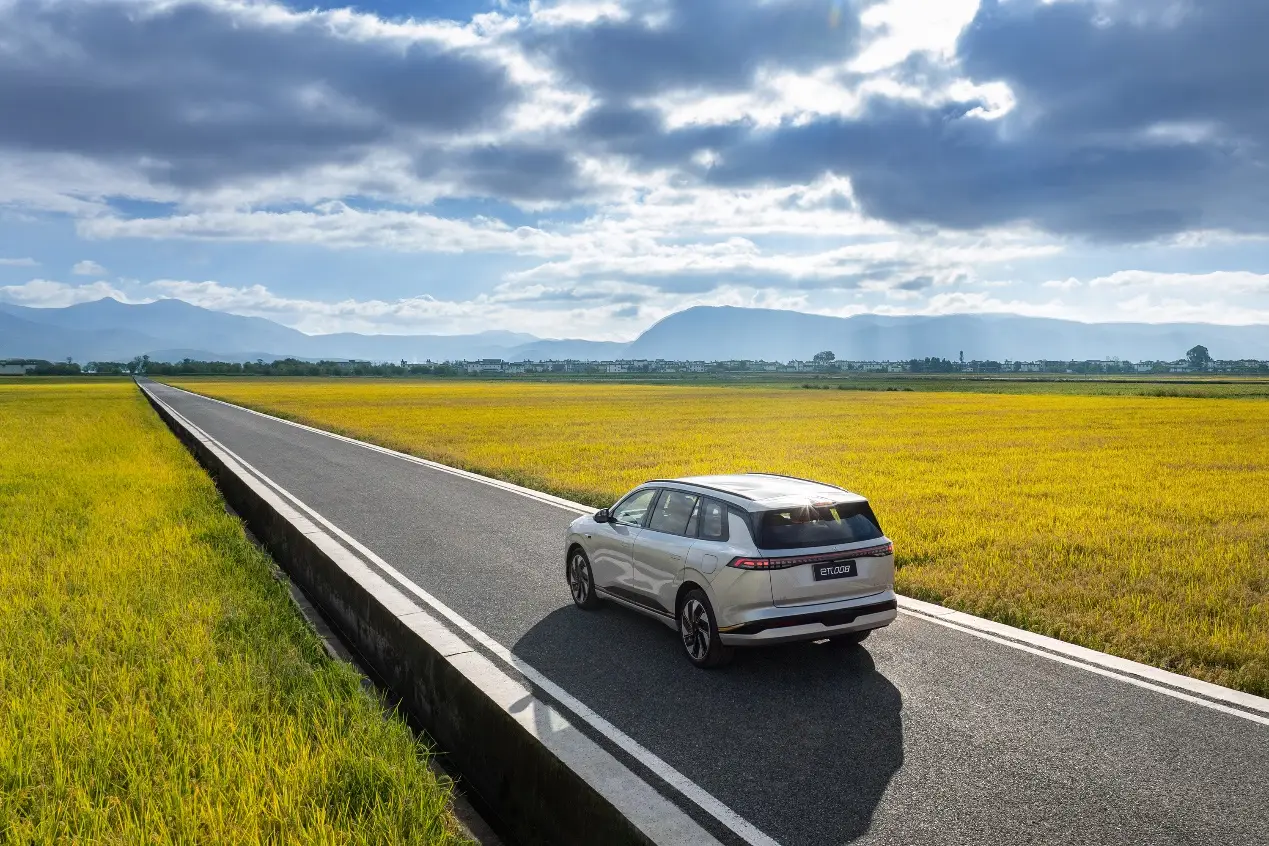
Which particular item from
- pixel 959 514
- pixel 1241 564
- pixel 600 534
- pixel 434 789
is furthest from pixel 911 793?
pixel 959 514

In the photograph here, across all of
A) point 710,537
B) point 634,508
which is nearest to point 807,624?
point 710,537

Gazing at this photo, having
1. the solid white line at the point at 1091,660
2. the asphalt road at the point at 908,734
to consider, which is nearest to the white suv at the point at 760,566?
the asphalt road at the point at 908,734

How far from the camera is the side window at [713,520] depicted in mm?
7080

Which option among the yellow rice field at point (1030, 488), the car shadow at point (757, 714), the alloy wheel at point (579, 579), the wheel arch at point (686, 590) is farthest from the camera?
the alloy wheel at point (579, 579)

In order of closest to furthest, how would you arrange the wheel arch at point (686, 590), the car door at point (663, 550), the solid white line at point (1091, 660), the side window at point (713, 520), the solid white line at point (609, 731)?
the solid white line at point (609, 731) < the solid white line at point (1091, 660) < the wheel arch at point (686, 590) < the side window at point (713, 520) < the car door at point (663, 550)

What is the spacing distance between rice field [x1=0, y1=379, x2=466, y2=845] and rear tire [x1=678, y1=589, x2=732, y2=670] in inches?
92.2

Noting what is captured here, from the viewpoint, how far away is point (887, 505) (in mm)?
15477

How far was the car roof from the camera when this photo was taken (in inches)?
277

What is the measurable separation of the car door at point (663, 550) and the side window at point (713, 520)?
0.45ft

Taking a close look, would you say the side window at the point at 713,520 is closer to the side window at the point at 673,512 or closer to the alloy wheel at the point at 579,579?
the side window at the point at 673,512

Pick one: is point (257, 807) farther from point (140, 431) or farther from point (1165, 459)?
point (140, 431)

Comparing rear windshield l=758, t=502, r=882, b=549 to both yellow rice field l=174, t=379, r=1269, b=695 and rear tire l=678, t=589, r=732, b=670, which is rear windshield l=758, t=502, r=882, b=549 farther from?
yellow rice field l=174, t=379, r=1269, b=695

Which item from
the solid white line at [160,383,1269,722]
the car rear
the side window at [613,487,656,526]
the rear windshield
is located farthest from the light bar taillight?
the solid white line at [160,383,1269,722]

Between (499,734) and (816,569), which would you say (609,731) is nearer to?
(499,734)
